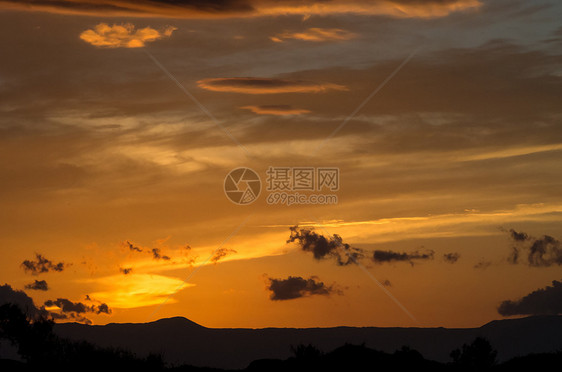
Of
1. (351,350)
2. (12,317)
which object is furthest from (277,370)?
(12,317)

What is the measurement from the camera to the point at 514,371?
9044 centimetres

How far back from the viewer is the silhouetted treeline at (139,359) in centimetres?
9356

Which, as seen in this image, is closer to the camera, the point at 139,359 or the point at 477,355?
the point at 139,359

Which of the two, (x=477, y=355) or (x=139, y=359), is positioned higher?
(x=477, y=355)

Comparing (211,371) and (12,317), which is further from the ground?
(12,317)

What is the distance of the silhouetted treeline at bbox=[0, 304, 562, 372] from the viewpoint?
93562mm

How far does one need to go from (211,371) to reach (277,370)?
7.64 meters

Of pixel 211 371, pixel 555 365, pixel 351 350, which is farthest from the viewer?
pixel 351 350

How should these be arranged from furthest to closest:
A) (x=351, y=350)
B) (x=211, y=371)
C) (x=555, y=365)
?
1. (x=351, y=350)
2. (x=211, y=371)
3. (x=555, y=365)

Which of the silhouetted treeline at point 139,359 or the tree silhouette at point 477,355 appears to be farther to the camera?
the tree silhouette at point 477,355

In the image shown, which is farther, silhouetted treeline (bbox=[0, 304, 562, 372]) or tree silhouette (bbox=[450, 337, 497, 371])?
tree silhouette (bbox=[450, 337, 497, 371])

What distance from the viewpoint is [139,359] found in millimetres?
98438

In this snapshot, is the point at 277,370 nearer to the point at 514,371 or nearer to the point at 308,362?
the point at 308,362

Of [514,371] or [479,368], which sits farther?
[479,368]
